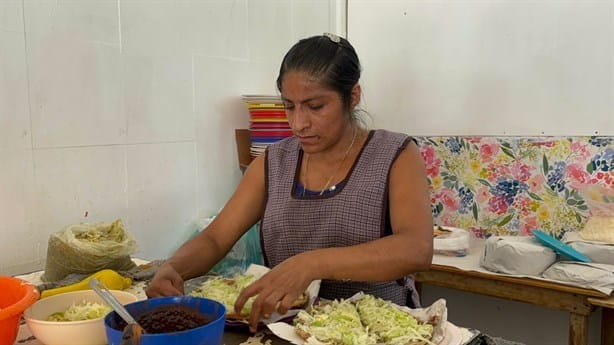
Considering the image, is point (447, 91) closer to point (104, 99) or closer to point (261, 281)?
point (104, 99)

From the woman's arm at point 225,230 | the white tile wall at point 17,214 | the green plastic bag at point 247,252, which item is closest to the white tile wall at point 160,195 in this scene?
the green plastic bag at point 247,252

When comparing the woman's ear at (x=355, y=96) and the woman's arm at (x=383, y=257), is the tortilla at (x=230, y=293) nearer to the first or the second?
the woman's arm at (x=383, y=257)

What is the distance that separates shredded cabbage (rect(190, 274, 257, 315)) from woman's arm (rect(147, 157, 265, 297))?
0.16 metres

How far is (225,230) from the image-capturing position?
1.68 m

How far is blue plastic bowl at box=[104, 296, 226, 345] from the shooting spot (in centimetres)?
84

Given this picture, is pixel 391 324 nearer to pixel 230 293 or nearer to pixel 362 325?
pixel 362 325

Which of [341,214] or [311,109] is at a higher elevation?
[311,109]

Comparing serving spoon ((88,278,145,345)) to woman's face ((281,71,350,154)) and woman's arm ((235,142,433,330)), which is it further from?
woman's face ((281,71,350,154))

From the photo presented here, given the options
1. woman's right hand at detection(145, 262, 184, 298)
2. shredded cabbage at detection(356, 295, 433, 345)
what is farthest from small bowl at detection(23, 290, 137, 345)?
shredded cabbage at detection(356, 295, 433, 345)

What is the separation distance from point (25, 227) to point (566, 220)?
2.43m

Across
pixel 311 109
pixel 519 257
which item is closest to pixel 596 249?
pixel 519 257

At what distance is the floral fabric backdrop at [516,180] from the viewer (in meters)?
2.60

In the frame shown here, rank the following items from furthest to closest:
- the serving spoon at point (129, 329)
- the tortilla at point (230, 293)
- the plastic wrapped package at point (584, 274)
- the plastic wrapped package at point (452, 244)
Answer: the plastic wrapped package at point (452, 244) < the plastic wrapped package at point (584, 274) < the tortilla at point (230, 293) < the serving spoon at point (129, 329)

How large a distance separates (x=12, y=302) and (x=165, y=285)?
321 mm
